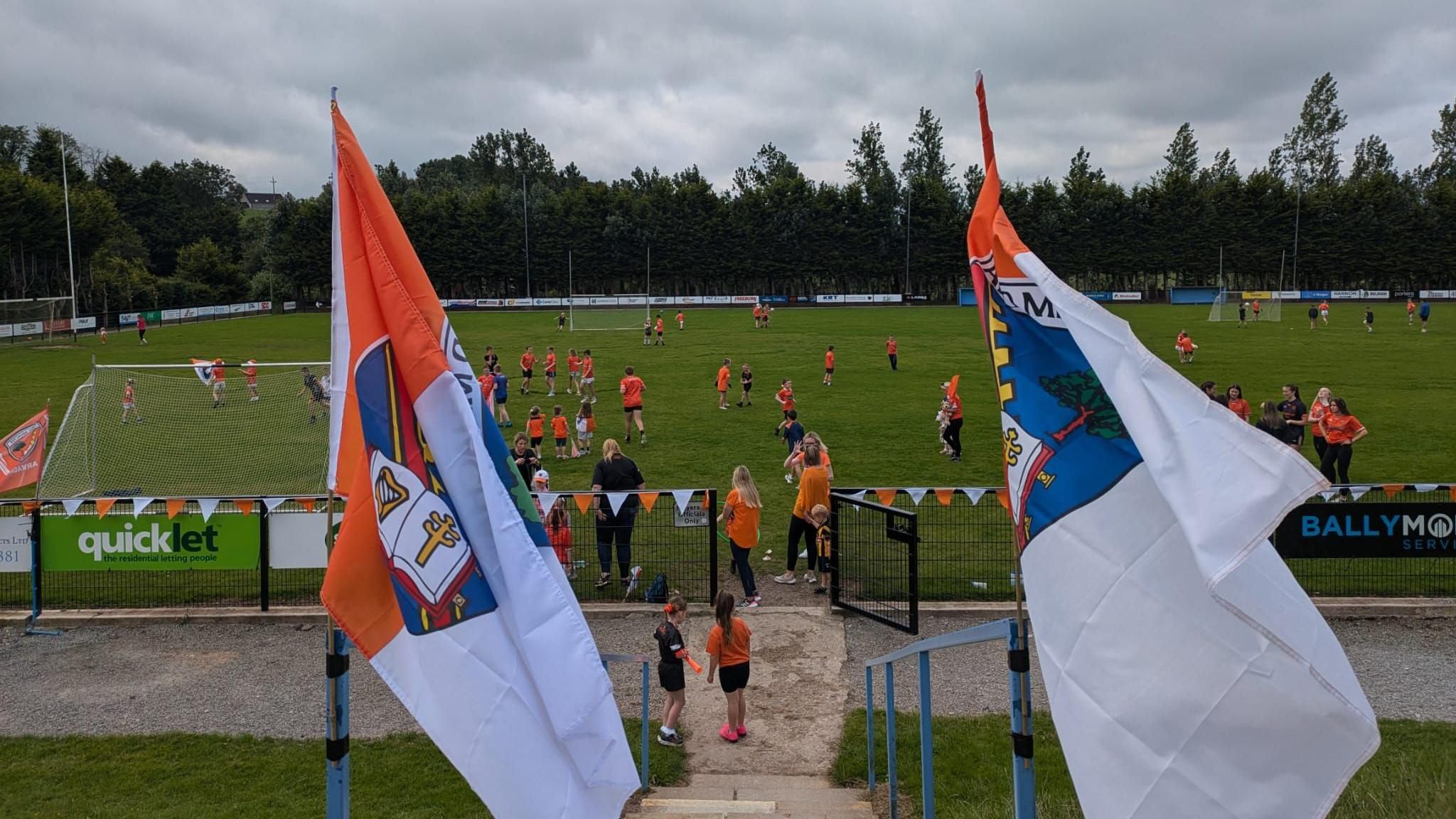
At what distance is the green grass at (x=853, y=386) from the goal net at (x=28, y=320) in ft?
7.37

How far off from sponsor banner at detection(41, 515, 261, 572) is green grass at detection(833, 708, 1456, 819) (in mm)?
7976

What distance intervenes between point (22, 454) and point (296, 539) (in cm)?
632

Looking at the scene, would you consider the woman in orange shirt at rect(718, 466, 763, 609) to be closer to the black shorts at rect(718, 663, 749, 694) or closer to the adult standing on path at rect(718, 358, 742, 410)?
the black shorts at rect(718, 663, 749, 694)

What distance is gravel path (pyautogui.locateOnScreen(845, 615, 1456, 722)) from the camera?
10117mm

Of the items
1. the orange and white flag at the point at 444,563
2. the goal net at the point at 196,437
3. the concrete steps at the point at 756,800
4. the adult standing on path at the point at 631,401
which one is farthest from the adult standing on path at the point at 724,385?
the orange and white flag at the point at 444,563

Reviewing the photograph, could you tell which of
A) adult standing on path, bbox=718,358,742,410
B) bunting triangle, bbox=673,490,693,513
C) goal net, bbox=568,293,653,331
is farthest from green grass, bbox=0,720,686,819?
goal net, bbox=568,293,653,331

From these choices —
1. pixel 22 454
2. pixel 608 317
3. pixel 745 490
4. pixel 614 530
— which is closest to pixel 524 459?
pixel 614 530

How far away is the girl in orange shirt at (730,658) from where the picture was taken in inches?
372

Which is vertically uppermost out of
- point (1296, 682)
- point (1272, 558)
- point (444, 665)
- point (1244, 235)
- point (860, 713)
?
point (1244, 235)

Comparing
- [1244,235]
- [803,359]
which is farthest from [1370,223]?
[803,359]

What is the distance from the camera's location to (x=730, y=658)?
9.50 metres

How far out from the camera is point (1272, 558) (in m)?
3.52

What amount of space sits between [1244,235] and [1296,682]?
102869mm

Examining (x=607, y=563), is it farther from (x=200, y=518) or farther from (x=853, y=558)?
(x=200, y=518)
